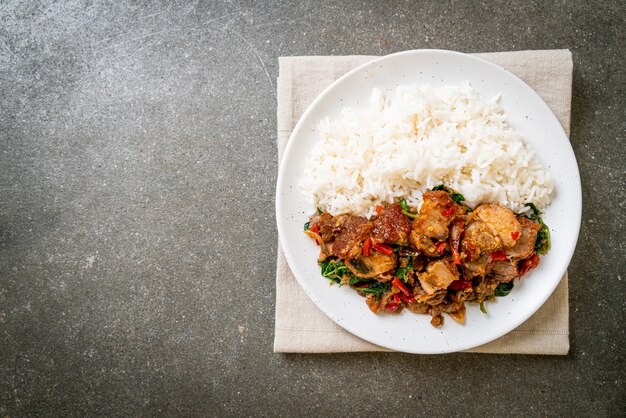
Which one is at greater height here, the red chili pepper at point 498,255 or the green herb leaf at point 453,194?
the green herb leaf at point 453,194

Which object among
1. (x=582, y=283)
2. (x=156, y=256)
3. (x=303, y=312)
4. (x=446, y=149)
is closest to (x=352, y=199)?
(x=446, y=149)

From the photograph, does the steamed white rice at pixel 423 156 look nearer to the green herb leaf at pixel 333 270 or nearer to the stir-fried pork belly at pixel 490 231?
the stir-fried pork belly at pixel 490 231

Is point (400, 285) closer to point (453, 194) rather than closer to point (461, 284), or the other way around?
point (461, 284)

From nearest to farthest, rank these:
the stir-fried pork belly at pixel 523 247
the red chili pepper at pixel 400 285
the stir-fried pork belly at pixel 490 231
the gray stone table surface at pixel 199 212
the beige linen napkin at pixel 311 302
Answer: the stir-fried pork belly at pixel 490 231
the stir-fried pork belly at pixel 523 247
the red chili pepper at pixel 400 285
the beige linen napkin at pixel 311 302
the gray stone table surface at pixel 199 212

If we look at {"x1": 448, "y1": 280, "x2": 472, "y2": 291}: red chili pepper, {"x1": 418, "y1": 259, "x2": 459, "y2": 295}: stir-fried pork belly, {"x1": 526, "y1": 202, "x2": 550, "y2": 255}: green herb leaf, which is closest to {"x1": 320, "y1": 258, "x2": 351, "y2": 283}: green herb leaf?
{"x1": 418, "y1": 259, "x2": 459, "y2": 295}: stir-fried pork belly

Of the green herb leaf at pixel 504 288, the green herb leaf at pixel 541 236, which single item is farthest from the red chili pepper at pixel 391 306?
the green herb leaf at pixel 541 236
